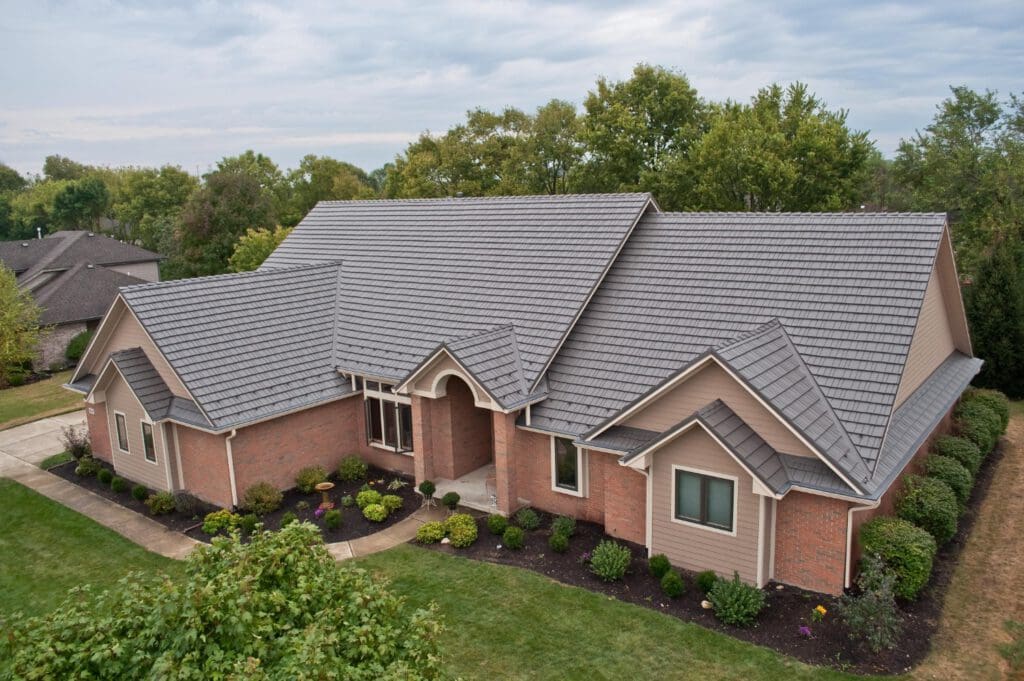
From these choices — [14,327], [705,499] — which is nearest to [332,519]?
[705,499]

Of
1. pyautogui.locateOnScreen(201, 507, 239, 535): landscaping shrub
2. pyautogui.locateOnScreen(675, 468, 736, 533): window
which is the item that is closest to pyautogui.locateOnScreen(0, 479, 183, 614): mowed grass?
pyautogui.locateOnScreen(201, 507, 239, 535): landscaping shrub

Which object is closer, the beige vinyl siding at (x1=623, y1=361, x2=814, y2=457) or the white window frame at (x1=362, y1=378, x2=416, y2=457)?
the beige vinyl siding at (x1=623, y1=361, x2=814, y2=457)

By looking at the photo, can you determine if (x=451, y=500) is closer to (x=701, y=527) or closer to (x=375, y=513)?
(x=375, y=513)

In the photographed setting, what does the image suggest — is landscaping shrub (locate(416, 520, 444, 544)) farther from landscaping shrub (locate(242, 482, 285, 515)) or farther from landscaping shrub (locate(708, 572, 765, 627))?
landscaping shrub (locate(708, 572, 765, 627))

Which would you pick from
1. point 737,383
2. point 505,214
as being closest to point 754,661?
point 737,383

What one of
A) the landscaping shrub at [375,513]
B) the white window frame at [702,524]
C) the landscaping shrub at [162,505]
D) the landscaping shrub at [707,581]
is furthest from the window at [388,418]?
the landscaping shrub at [707,581]

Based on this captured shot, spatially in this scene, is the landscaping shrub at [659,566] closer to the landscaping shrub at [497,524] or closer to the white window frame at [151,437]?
the landscaping shrub at [497,524]
